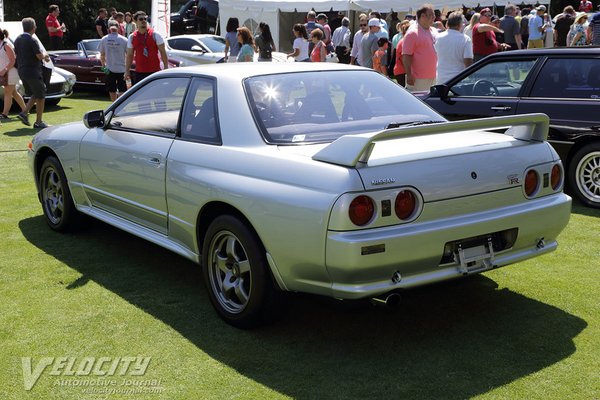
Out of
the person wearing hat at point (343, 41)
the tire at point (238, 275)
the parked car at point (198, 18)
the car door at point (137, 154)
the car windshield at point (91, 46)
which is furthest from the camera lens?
the parked car at point (198, 18)

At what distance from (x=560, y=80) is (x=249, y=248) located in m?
4.62

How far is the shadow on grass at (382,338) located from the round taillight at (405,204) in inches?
18.1

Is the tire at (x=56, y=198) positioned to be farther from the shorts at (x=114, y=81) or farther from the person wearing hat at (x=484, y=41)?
the person wearing hat at (x=484, y=41)

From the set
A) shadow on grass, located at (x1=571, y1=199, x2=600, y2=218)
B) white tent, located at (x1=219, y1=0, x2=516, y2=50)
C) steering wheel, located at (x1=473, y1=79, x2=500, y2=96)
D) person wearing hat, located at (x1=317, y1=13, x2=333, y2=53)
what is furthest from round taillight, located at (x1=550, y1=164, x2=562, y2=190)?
white tent, located at (x1=219, y1=0, x2=516, y2=50)

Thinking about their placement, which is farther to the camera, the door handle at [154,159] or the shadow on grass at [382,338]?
the door handle at [154,159]

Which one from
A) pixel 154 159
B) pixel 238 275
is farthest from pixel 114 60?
pixel 238 275

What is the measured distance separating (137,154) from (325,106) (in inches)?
53.5

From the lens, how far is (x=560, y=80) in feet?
24.5

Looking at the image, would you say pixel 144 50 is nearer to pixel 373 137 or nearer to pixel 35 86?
pixel 35 86

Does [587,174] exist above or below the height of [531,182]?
below

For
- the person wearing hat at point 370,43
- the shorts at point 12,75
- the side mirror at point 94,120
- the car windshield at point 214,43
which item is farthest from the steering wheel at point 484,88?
the car windshield at point 214,43

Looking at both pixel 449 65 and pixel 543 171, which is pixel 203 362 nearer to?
pixel 543 171

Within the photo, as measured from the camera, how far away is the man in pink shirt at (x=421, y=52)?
9.59m

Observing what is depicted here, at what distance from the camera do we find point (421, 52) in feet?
31.8
